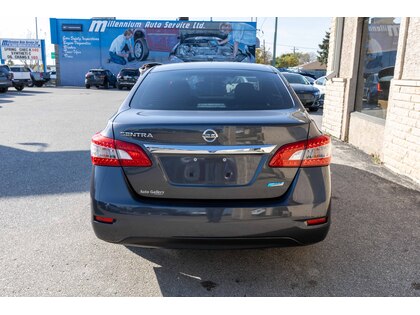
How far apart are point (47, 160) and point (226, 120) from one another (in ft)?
15.9

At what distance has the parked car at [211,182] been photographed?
7.80ft

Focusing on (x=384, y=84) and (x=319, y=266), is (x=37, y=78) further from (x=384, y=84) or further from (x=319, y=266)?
(x=319, y=266)

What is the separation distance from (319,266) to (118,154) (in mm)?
1822

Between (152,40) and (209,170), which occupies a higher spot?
(152,40)

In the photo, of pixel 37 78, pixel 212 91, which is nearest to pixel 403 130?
pixel 212 91

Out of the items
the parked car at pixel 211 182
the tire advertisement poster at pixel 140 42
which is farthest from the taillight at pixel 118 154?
the tire advertisement poster at pixel 140 42

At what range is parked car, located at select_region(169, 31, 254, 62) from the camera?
32.0 m

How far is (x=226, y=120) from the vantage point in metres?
2.44

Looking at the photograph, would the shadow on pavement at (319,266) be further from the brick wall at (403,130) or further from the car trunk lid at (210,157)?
the brick wall at (403,130)

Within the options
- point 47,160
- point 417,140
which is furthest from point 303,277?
point 47,160

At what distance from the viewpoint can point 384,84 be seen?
687 cm

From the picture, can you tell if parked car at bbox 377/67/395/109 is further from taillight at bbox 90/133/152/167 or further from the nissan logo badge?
taillight at bbox 90/133/152/167

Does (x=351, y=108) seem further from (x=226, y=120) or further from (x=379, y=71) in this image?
(x=226, y=120)

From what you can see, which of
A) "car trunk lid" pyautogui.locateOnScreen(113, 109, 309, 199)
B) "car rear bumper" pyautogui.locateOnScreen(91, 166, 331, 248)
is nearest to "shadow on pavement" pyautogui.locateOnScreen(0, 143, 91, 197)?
"car rear bumper" pyautogui.locateOnScreen(91, 166, 331, 248)
